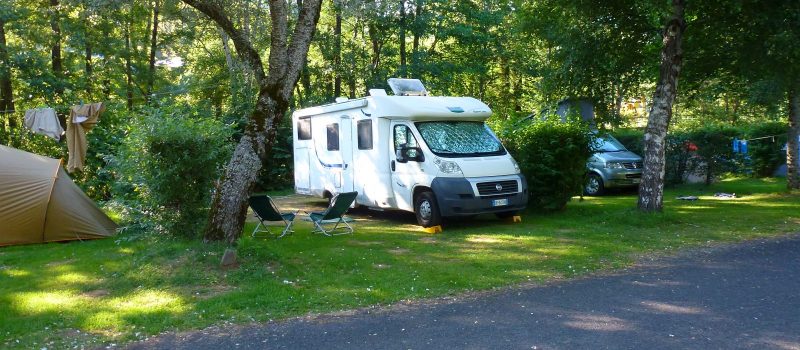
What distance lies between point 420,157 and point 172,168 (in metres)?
4.33

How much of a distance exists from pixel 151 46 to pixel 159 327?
21.3 meters

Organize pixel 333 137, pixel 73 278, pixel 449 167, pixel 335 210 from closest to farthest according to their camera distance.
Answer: pixel 73 278 → pixel 335 210 → pixel 449 167 → pixel 333 137

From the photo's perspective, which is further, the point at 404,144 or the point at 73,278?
the point at 404,144

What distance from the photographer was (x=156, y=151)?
8.83m

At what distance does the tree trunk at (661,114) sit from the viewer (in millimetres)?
11148

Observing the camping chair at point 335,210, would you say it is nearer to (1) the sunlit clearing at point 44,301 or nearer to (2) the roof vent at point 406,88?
(2) the roof vent at point 406,88

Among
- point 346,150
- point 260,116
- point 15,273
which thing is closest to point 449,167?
point 346,150

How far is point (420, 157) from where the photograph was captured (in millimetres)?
11375

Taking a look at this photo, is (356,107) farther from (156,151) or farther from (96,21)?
(96,21)

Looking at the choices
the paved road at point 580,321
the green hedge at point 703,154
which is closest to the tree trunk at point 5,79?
the paved road at point 580,321

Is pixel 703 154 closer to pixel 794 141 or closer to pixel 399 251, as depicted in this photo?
pixel 794 141

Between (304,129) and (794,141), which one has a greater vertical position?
(304,129)

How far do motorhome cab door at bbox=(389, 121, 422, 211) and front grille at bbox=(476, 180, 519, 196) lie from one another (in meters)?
1.19

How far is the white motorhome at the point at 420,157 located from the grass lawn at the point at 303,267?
531 mm
